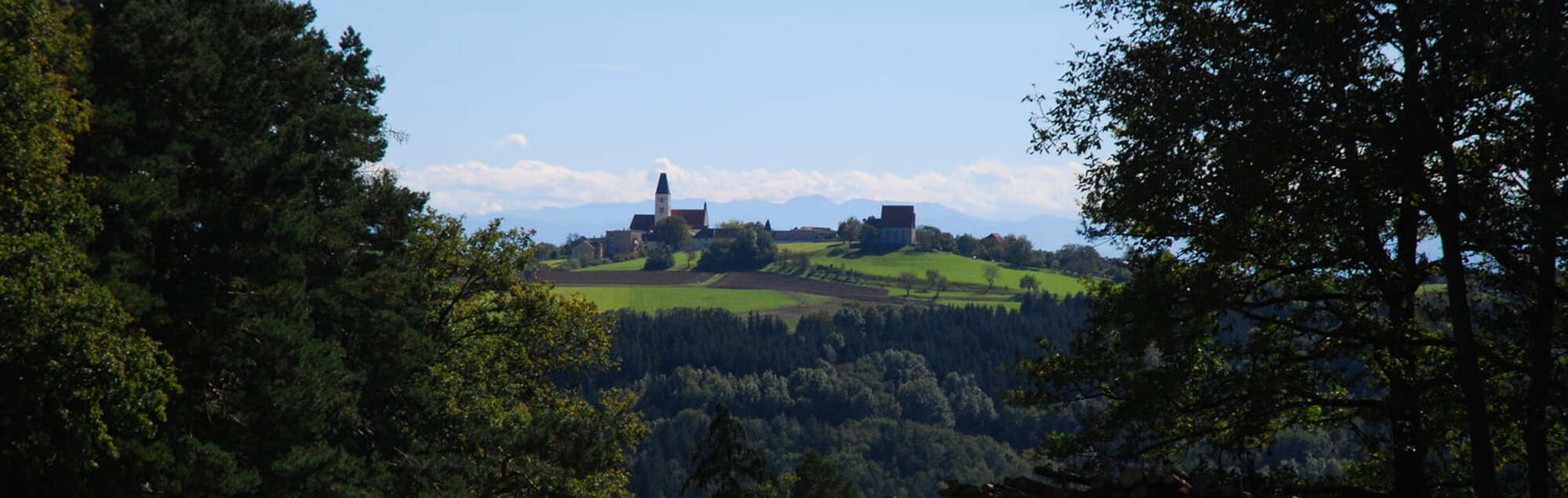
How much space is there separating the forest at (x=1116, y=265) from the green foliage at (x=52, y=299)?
48 millimetres

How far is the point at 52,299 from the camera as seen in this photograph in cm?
1531

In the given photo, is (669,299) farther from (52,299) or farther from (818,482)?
(52,299)

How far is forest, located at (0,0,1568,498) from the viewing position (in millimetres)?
14055

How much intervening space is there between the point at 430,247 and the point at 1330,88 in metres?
22.7

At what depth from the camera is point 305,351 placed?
21.0 meters

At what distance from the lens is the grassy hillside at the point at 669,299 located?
183 meters

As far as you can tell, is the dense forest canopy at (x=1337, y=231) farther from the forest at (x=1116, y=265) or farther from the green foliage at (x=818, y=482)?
the green foliage at (x=818, y=482)

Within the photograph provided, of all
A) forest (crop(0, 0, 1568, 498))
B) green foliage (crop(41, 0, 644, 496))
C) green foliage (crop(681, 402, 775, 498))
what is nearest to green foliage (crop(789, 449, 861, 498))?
green foliage (crop(681, 402, 775, 498))

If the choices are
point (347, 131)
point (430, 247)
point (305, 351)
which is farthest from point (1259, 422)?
point (430, 247)

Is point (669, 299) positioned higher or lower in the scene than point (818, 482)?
higher

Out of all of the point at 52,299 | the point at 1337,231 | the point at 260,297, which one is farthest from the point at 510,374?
the point at 1337,231

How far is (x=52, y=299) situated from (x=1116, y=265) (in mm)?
13932

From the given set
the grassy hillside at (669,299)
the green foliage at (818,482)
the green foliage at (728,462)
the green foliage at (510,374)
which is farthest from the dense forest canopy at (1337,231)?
the grassy hillside at (669,299)

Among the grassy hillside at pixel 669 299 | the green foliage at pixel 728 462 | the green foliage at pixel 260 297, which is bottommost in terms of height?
the green foliage at pixel 728 462
